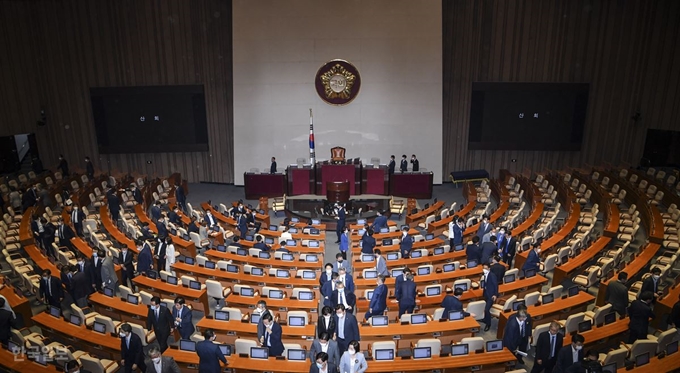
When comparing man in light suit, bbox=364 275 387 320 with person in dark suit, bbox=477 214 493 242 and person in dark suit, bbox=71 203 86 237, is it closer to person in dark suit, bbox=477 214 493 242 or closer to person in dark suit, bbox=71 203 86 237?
person in dark suit, bbox=477 214 493 242

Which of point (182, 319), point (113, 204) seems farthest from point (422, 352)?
point (113, 204)

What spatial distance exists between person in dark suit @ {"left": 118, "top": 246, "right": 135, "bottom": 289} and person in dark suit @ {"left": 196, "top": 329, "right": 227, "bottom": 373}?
509 centimetres

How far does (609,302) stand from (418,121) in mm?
12752

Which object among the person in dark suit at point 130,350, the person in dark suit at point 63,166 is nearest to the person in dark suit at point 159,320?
the person in dark suit at point 130,350

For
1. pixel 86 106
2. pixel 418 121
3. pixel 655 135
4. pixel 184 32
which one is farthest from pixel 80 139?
pixel 655 135

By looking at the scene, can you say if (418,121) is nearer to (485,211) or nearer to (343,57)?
(343,57)

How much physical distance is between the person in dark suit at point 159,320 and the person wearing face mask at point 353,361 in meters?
3.62

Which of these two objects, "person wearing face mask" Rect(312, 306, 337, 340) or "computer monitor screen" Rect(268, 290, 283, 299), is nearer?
"person wearing face mask" Rect(312, 306, 337, 340)

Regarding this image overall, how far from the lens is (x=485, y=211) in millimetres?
16422

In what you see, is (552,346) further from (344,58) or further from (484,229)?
(344,58)

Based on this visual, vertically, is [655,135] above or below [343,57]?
below

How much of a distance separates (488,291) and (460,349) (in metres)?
2.31

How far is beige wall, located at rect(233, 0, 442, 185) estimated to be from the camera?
20.7 m

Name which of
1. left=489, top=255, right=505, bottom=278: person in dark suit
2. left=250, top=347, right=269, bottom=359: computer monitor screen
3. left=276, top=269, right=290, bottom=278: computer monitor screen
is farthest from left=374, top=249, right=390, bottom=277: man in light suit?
left=250, top=347, right=269, bottom=359: computer monitor screen
